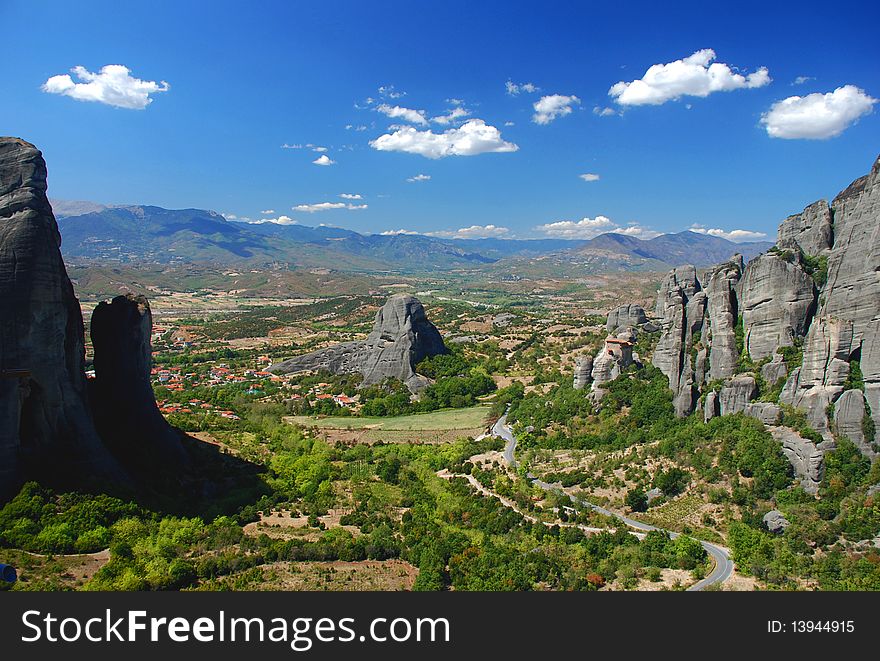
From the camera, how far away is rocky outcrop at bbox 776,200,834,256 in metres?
39.9

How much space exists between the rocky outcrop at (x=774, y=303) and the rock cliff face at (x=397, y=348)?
45595 mm

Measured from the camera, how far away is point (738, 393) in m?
38.2

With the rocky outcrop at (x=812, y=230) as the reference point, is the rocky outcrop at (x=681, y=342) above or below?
below

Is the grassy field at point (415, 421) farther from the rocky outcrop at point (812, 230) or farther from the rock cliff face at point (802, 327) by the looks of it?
the rocky outcrop at point (812, 230)

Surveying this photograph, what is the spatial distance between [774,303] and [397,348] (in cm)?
5269

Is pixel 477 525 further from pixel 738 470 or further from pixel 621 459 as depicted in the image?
pixel 738 470

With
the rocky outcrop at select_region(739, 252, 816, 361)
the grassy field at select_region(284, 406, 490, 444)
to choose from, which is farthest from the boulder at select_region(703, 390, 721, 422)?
the grassy field at select_region(284, 406, 490, 444)

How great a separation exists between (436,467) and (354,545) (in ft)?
59.5

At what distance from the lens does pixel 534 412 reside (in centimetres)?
5869

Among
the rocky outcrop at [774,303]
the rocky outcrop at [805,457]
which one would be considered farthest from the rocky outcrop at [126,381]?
the rocky outcrop at [774,303]

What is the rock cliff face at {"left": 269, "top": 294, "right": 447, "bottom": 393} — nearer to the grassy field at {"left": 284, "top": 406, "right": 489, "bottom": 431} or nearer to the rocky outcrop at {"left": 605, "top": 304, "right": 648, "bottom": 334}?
the grassy field at {"left": 284, "top": 406, "right": 489, "bottom": 431}

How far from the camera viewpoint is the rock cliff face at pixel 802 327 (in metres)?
32.0

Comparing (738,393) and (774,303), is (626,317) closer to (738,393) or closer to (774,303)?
(774,303)
